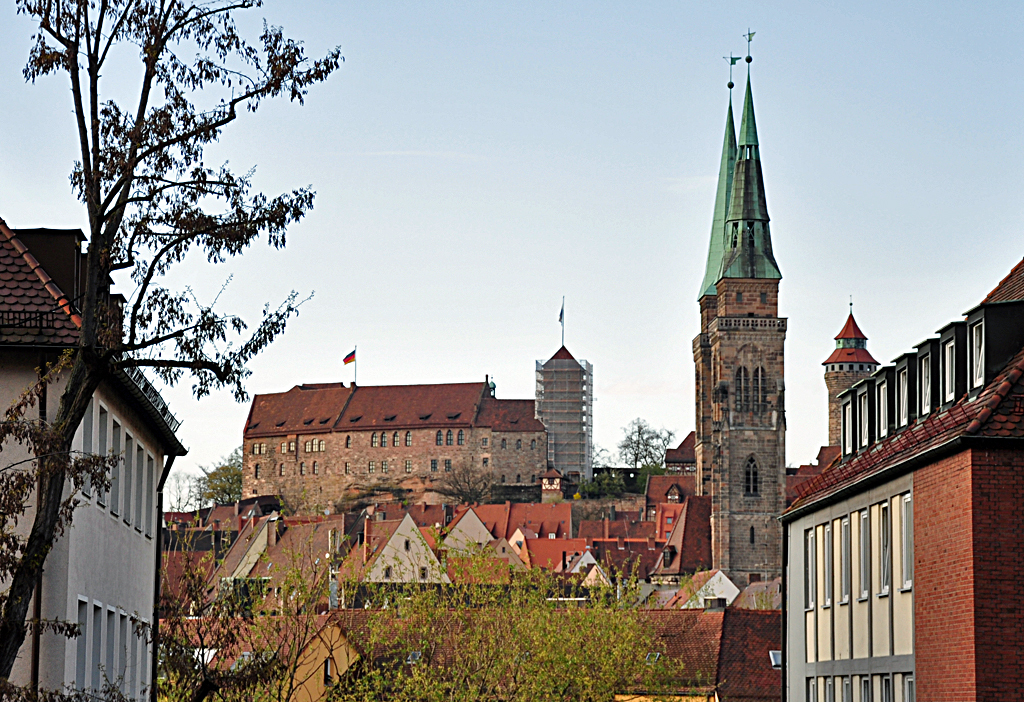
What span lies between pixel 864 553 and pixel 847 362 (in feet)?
441

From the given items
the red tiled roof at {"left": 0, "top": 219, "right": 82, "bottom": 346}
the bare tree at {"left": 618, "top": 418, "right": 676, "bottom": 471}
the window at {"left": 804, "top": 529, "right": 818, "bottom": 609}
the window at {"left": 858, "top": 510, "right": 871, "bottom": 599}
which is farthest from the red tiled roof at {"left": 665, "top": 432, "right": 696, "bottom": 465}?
the red tiled roof at {"left": 0, "top": 219, "right": 82, "bottom": 346}

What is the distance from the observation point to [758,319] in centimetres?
12488

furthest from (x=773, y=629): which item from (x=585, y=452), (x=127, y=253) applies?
(x=585, y=452)

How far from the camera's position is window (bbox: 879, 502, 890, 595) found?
836 inches

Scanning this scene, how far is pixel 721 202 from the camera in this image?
437 ft

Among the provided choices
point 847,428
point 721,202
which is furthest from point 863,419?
point 721,202

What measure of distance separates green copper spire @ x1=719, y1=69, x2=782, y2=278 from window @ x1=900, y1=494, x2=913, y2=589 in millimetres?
105669

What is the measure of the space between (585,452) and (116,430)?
148867 mm

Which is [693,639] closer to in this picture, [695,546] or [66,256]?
[66,256]

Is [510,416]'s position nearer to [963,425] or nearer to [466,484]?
[466,484]

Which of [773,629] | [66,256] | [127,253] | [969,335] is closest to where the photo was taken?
[127,253]

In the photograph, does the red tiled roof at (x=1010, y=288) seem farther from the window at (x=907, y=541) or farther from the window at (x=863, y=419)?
the window at (x=863, y=419)

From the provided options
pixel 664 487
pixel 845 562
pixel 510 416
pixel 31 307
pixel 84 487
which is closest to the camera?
pixel 31 307

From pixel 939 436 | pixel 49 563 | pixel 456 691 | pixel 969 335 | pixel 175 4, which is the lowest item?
pixel 456 691
